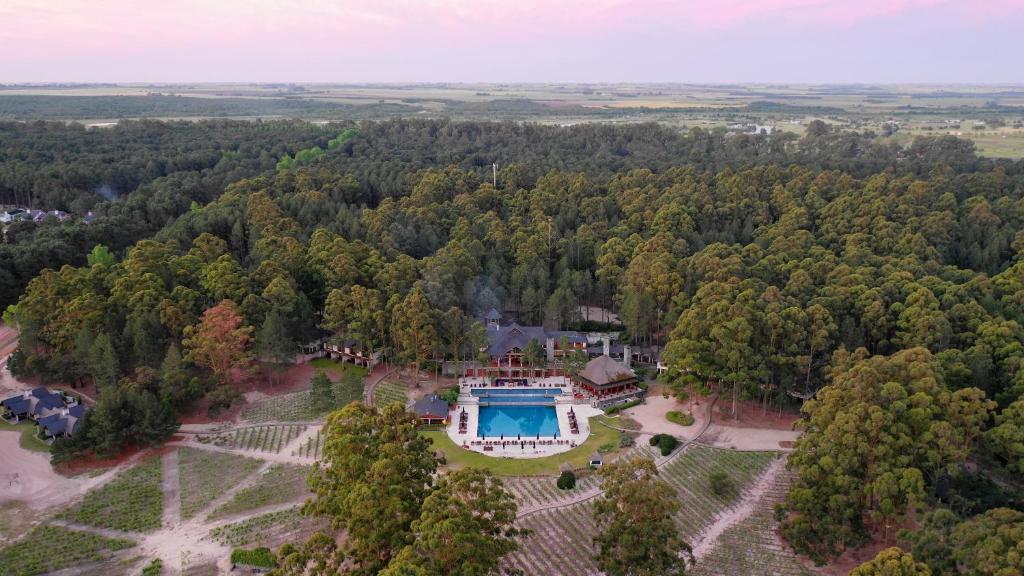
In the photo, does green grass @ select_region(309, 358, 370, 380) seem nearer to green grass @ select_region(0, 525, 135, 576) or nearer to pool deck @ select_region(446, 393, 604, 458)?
pool deck @ select_region(446, 393, 604, 458)

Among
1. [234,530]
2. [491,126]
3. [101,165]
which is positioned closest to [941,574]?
[234,530]

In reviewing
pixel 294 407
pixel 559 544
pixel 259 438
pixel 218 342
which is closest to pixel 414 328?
pixel 294 407

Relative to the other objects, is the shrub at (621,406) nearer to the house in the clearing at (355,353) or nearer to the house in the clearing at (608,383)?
the house in the clearing at (608,383)

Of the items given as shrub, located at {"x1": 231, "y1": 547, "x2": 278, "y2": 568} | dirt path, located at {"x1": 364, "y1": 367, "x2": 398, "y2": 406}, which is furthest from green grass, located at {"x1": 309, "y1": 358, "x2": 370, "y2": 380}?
shrub, located at {"x1": 231, "y1": 547, "x2": 278, "y2": 568}

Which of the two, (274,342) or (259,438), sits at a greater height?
(274,342)

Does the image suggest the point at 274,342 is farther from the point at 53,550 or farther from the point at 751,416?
the point at 751,416

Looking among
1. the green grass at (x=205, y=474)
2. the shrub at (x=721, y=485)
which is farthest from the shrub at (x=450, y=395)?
the shrub at (x=721, y=485)
